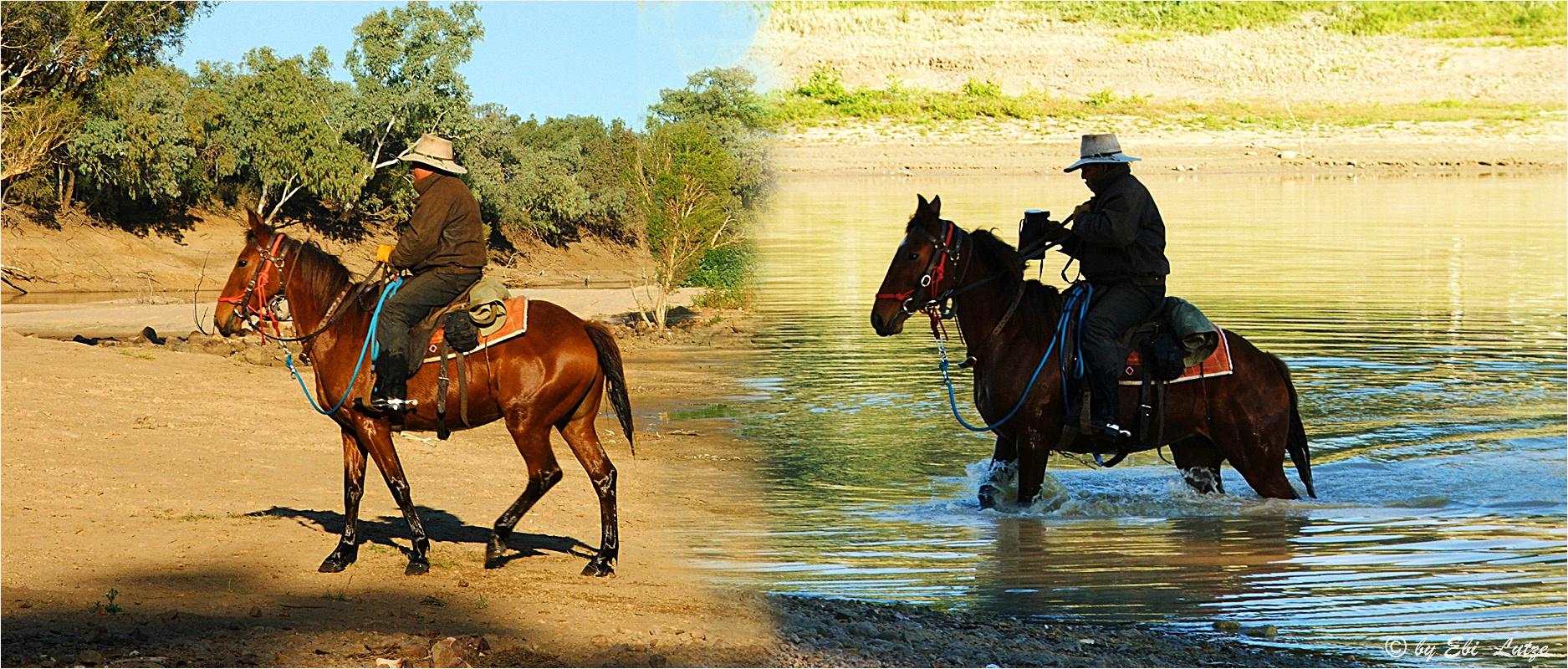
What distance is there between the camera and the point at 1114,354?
7992 millimetres

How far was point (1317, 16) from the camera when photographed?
46156mm

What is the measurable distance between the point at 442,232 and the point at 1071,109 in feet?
120

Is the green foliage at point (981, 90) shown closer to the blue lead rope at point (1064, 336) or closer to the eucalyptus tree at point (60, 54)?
the eucalyptus tree at point (60, 54)

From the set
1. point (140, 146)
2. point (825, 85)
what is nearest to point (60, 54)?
point (140, 146)

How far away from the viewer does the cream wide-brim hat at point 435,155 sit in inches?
291

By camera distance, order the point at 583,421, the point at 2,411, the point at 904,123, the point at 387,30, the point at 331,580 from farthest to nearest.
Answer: the point at 387,30
the point at 904,123
the point at 2,411
the point at 583,421
the point at 331,580

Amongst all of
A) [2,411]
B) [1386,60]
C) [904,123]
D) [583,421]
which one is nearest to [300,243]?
[583,421]

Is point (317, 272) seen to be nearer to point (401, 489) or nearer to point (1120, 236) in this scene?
point (401, 489)

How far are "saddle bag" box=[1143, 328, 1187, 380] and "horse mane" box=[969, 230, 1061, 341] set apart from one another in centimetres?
58

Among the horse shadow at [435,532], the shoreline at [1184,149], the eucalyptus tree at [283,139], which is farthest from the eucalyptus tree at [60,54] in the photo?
the horse shadow at [435,532]

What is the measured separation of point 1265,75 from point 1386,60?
4.57 metres

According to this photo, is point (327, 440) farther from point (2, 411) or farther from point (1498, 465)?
point (1498, 465)

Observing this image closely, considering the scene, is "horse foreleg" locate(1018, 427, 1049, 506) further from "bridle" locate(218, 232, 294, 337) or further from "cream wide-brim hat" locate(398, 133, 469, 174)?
"bridle" locate(218, 232, 294, 337)

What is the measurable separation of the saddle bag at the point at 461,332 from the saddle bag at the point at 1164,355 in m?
3.95
